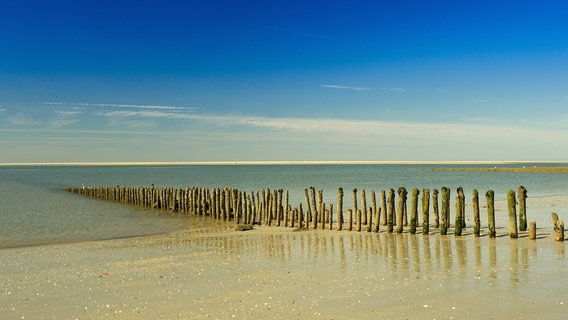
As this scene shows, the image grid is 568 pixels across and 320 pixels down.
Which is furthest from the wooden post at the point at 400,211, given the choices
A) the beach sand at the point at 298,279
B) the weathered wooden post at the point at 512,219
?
the weathered wooden post at the point at 512,219

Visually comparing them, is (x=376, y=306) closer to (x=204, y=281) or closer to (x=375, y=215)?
(x=204, y=281)

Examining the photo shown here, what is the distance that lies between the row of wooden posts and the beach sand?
24.8 inches

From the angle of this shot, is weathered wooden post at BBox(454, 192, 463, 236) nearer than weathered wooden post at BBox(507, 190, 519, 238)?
No

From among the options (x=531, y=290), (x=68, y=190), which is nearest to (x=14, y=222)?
(x=531, y=290)

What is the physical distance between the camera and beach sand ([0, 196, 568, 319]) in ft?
26.4

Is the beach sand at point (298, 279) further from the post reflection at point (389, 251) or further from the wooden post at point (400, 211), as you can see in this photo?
the wooden post at point (400, 211)

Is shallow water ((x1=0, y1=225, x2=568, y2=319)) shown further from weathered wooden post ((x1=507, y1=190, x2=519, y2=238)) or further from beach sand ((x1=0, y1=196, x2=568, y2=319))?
weathered wooden post ((x1=507, y1=190, x2=519, y2=238))

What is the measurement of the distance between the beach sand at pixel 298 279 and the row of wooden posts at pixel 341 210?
630mm

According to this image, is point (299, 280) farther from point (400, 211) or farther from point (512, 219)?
point (512, 219)

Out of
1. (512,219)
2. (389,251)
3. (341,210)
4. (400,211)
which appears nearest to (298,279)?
(389,251)

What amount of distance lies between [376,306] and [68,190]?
5210cm

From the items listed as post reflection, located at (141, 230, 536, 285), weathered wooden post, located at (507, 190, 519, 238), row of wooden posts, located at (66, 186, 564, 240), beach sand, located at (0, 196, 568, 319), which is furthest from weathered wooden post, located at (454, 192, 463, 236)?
weathered wooden post, located at (507, 190, 519, 238)

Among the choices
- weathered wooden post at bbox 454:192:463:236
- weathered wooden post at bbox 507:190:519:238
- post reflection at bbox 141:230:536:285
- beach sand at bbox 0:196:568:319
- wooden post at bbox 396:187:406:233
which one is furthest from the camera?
wooden post at bbox 396:187:406:233

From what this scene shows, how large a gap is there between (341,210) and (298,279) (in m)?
8.52
